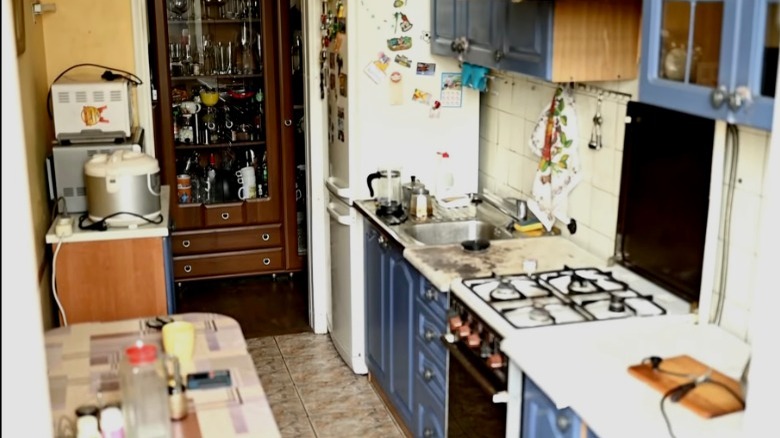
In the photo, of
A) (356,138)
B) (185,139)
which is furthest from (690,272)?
(185,139)

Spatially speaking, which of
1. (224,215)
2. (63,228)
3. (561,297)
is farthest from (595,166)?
(224,215)

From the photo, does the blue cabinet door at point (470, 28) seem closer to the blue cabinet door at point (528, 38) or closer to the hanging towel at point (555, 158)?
the blue cabinet door at point (528, 38)

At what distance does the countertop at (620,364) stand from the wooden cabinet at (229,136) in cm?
346

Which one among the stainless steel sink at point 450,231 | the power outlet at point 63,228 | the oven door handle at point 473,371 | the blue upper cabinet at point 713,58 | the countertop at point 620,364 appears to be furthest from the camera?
the stainless steel sink at point 450,231

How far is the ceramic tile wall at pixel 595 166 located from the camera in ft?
7.70

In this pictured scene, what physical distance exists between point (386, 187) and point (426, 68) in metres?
0.58

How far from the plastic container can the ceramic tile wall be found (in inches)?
60.9

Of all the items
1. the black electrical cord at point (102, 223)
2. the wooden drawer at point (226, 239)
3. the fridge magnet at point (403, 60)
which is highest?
the fridge magnet at point (403, 60)

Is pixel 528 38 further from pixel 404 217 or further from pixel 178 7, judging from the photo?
pixel 178 7

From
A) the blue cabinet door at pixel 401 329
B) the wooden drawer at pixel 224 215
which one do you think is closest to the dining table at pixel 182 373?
the blue cabinet door at pixel 401 329

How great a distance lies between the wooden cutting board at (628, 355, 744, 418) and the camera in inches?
76.5

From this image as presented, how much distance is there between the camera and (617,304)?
2596 millimetres

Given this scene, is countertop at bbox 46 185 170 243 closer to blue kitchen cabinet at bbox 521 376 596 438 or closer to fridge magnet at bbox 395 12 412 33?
fridge magnet at bbox 395 12 412 33

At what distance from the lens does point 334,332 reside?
4.68 meters
